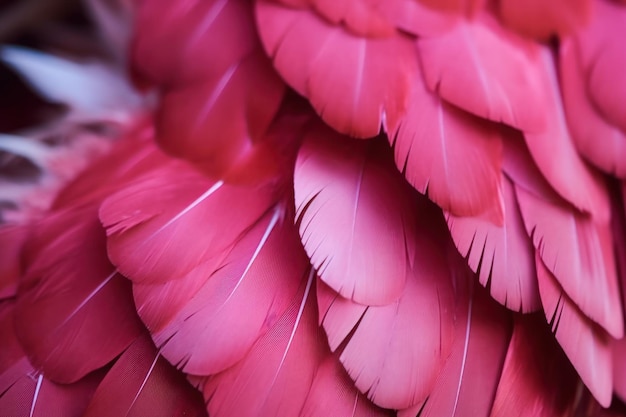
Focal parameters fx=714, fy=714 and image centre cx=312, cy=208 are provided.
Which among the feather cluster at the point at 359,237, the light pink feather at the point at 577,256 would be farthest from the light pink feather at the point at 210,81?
the light pink feather at the point at 577,256

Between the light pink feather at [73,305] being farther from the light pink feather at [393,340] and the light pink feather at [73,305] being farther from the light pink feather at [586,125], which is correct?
the light pink feather at [586,125]

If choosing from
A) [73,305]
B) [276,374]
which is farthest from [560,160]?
[73,305]

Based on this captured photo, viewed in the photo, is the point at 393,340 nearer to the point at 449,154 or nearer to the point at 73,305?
the point at 449,154

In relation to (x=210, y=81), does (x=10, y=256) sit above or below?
below

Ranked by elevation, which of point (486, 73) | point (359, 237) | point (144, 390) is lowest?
point (144, 390)

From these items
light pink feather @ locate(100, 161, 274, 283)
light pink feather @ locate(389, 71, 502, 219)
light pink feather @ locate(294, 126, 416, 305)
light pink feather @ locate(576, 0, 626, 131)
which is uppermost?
light pink feather @ locate(576, 0, 626, 131)

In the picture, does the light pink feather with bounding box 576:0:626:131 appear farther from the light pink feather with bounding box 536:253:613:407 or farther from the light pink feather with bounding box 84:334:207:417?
the light pink feather with bounding box 84:334:207:417

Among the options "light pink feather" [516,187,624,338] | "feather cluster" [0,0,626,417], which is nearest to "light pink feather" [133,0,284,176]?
"feather cluster" [0,0,626,417]
